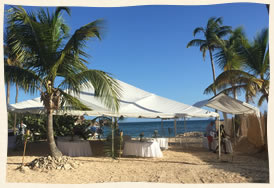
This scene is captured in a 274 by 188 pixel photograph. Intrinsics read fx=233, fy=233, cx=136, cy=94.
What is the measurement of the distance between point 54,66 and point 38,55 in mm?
510

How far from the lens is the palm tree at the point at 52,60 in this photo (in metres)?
5.00

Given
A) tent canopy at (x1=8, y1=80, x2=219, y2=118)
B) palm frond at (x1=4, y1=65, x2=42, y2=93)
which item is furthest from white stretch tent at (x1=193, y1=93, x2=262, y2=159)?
palm frond at (x1=4, y1=65, x2=42, y2=93)

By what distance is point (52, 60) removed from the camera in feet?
17.2

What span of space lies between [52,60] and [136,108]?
313 centimetres

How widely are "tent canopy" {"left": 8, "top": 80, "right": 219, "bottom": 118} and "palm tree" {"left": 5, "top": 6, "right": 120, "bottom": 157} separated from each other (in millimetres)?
598

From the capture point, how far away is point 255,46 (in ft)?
20.4

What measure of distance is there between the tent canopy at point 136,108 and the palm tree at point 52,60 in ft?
1.96

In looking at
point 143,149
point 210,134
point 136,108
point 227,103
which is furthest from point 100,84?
point 210,134

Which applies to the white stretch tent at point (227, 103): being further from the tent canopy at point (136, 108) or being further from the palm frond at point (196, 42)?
the palm frond at point (196, 42)

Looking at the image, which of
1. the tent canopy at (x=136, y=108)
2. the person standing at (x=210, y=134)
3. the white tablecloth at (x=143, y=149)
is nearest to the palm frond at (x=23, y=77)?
the tent canopy at (x=136, y=108)

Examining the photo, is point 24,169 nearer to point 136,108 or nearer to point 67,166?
point 67,166

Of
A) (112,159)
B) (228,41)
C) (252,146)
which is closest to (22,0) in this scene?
(112,159)

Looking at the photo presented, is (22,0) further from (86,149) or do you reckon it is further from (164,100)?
(164,100)

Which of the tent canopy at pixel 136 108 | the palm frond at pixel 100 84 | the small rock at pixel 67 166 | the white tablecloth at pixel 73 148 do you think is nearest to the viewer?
the palm frond at pixel 100 84
